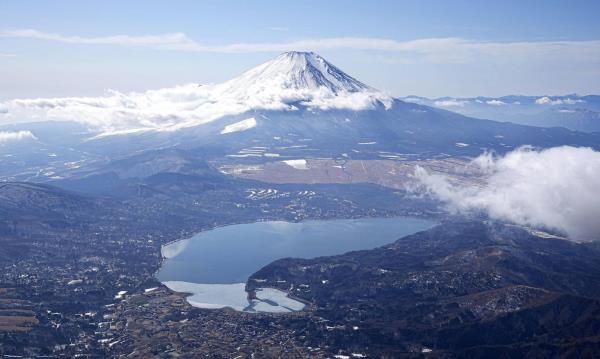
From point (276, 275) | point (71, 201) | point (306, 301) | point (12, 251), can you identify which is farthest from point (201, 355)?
point (71, 201)

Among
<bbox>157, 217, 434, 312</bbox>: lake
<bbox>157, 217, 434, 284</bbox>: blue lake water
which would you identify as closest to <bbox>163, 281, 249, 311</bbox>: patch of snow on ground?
<bbox>157, 217, 434, 312</bbox>: lake

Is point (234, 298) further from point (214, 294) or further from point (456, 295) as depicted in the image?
point (456, 295)

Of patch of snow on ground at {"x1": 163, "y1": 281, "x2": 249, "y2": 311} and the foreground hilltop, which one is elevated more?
the foreground hilltop

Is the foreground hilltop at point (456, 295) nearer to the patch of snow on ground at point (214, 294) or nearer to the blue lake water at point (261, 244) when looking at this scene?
the patch of snow on ground at point (214, 294)

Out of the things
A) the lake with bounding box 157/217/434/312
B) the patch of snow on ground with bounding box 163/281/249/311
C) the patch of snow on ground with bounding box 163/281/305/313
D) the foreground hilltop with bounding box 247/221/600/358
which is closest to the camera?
the foreground hilltop with bounding box 247/221/600/358

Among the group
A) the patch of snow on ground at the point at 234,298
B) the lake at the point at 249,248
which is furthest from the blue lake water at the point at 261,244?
the patch of snow on ground at the point at 234,298

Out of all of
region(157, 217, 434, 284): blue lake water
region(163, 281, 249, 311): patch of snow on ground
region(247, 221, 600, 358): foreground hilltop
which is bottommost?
region(157, 217, 434, 284): blue lake water

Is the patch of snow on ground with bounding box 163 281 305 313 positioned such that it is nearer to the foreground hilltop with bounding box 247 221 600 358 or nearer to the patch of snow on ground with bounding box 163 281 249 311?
the patch of snow on ground with bounding box 163 281 249 311

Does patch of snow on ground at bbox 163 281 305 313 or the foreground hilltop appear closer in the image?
the foreground hilltop

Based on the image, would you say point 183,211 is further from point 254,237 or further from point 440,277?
point 440,277
